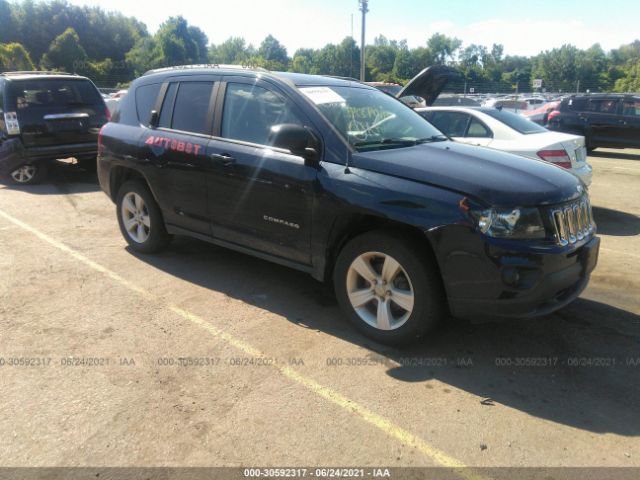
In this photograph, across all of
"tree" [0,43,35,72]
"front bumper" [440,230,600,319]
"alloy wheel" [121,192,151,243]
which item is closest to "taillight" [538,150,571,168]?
"front bumper" [440,230,600,319]

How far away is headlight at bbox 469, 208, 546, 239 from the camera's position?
3.06 meters

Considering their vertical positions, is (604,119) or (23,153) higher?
(604,119)

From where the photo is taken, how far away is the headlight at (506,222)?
3.06m

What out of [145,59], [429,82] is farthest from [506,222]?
[145,59]

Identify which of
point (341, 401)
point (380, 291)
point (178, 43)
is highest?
point (178, 43)

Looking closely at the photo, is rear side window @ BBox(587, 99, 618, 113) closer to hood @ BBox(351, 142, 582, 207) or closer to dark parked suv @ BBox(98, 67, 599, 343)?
dark parked suv @ BBox(98, 67, 599, 343)

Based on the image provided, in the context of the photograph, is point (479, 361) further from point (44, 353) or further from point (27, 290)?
point (27, 290)

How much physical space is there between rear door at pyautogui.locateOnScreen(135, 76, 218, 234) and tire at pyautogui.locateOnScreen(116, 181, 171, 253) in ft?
0.74

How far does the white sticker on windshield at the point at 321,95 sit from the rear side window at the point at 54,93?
7.08 metres

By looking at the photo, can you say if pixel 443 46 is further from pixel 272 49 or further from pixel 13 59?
pixel 13 59

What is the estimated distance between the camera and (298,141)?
3.60m

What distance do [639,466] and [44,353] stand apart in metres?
3.59

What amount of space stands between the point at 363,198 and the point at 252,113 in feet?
4.56

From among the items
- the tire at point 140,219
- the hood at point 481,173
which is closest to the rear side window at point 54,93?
the tire at point 140,219
